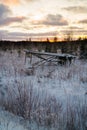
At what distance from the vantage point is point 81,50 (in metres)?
21.3

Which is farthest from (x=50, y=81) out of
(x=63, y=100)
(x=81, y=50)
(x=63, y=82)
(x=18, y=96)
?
(x=81, y=50)

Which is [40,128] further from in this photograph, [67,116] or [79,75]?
[79,75]

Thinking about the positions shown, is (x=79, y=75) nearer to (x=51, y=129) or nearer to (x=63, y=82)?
(x=63, y=82)

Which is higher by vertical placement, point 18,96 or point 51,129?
point 18,96

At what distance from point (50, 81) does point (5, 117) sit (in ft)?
9.89

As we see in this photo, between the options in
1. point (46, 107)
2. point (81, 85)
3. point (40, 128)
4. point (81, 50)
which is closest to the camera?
point (40, 128)

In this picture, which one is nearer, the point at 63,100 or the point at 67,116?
the point at 67,116

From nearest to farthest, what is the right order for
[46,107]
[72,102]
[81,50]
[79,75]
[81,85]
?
1. [46,107]
2. [72,102]
3. [81,85]
4. [79,75]
5. [81,50]

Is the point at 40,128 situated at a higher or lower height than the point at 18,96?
lower

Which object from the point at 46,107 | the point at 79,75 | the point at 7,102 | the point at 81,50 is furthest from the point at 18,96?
the point at 81,50

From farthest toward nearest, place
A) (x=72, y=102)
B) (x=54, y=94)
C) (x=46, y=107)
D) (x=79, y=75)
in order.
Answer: (x=79, y=75) → (x=54, y=94) → (x=72, y=102) → (x=46, y=107)

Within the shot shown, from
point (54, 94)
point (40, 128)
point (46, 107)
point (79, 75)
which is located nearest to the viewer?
point (40, 128)

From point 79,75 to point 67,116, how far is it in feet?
11.5

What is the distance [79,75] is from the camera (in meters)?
7.20
